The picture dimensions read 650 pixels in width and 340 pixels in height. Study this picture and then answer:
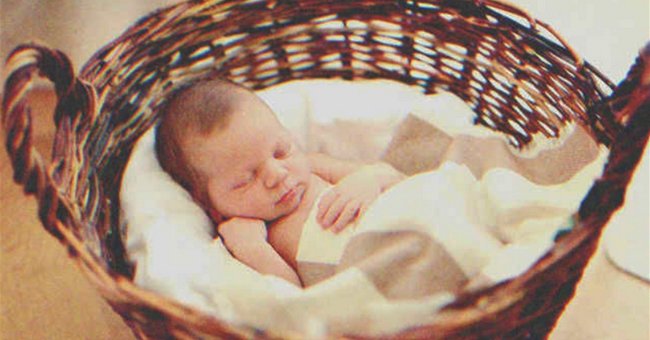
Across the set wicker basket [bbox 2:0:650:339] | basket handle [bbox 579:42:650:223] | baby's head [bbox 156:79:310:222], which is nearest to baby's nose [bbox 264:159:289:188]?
baby's head [bbox 156:79:310:222]

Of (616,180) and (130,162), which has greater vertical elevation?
(616,180)

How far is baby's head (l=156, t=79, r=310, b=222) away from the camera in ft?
2.62

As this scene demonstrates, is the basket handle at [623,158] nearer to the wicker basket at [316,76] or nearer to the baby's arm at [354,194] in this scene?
the wicker basket at [316,76]

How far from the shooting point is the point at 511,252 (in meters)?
0.63

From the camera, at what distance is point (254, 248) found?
0.79 m

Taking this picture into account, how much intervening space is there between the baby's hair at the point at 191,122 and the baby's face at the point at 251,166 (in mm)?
13

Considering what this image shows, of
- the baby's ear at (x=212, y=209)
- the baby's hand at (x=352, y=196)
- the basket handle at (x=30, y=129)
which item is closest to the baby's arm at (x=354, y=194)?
the baby's hand at (x=352, y=196)

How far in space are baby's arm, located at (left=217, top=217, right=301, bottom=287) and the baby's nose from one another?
56mm

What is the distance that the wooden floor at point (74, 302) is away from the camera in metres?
0.88

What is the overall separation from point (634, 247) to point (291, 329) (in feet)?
1.84

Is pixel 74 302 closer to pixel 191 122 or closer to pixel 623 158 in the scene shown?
pixel 191 122

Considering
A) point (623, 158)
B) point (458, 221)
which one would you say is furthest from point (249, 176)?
point (623, 158)

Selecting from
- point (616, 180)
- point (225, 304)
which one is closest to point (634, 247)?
point (616, 180)

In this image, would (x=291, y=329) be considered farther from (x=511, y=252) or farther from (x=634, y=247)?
(x=634, y=247)
